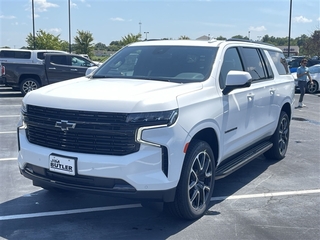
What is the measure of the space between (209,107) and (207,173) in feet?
2.44

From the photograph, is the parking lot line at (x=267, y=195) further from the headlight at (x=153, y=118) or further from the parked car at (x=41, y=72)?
the parked car at (x=41, y=72)

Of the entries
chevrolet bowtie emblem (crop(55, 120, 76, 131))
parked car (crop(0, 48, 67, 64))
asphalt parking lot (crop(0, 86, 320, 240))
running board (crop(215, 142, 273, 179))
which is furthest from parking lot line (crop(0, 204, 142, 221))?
parked car (crop(0, 48, 67, 64))

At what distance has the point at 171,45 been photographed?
5.70 m

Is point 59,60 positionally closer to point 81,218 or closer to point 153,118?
point 81,218

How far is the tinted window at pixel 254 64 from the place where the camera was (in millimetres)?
6166

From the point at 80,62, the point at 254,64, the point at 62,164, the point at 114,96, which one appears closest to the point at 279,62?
the point at 254,64

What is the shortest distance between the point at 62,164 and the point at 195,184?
1.43 metres

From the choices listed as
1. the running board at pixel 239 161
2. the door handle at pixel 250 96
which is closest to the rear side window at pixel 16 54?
the running board at pixel 239 161

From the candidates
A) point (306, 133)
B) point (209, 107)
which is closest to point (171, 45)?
point (209, 107)

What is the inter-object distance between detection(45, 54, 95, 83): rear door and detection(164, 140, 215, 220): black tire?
13718mm

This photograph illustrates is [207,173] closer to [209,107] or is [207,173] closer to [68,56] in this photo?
[209,107]

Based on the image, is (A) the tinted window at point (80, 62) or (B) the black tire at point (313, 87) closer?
(A) the tinted window at point (80, 62)

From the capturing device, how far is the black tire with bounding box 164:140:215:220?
427cm

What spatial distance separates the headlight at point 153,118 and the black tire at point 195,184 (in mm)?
501
